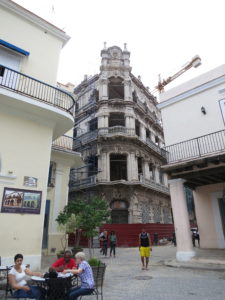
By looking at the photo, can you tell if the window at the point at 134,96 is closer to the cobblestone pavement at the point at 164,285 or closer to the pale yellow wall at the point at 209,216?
the pale yellow wall at the point at 209,216

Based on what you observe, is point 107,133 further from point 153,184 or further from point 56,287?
point 56,287

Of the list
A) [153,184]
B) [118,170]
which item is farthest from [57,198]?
[153,184]

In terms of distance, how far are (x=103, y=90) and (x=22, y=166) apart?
20.3m

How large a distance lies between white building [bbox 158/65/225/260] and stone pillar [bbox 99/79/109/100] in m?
13.9

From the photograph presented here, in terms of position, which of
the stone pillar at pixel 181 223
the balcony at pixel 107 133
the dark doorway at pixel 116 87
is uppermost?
the dark doorway at pixel 116 87

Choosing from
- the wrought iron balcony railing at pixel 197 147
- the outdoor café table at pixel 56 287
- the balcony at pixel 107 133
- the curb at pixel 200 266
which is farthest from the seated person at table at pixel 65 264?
the balcony at pixel 107 133

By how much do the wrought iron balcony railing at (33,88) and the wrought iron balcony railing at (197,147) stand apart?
5879 millimetres

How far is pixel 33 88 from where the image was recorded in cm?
991

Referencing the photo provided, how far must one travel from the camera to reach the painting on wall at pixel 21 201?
8195 mm

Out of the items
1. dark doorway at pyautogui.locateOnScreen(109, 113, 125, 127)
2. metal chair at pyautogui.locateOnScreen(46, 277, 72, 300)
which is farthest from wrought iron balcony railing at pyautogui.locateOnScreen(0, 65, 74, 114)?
dark doorway at pyautogui.locateOnScreen(109, 113, 125, 127)

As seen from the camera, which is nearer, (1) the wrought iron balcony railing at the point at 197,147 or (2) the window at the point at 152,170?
(1) the wrought iron balcony railing at the point at 197,147

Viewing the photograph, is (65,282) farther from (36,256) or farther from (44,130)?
(44,130)

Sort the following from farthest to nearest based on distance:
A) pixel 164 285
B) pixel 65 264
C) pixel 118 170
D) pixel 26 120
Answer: pixel 118 170
pixel 26 120
pixel 164 285
pixel 65 264

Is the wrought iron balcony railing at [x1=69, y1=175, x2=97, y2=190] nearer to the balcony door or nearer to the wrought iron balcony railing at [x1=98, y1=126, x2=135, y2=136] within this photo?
the wrought iron balcony railing at [x1=98, y1=126, x2=135, y2=136]
